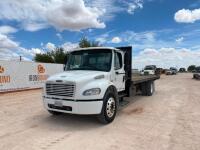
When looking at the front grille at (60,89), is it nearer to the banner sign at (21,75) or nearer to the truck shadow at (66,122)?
the truck shadow at (66,122)

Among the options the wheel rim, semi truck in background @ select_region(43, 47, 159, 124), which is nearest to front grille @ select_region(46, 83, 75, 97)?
semi truck in background @ select_region(43, 47, 159, 124)

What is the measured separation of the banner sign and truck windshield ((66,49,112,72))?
31.7 ft

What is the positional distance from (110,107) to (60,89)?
1.66 m

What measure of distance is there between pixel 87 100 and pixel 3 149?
7.94 feet

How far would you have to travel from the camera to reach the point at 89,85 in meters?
6.27

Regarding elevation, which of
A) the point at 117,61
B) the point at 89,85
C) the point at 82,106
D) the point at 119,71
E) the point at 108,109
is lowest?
the point at 108,109

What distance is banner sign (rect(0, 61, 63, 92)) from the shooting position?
51.4ft

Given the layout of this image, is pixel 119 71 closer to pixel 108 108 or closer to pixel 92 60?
pixel 92 60

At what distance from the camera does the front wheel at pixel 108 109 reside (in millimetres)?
6441

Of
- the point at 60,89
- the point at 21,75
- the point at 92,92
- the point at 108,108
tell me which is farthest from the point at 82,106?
the point at 21,75

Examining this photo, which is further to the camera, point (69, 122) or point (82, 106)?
point (69, 122)

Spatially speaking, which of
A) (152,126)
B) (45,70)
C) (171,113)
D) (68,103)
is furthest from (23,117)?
(45,70)

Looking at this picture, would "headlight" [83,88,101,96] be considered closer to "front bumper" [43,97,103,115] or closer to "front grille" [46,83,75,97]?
"front bumper" [43,97,103,115]

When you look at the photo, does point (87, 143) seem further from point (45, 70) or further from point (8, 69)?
point (45, 70)
